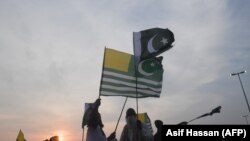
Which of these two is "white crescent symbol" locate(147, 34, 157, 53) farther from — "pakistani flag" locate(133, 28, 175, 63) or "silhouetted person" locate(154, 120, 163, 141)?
"silhouetted person" locate(154, 120, 163, 141)

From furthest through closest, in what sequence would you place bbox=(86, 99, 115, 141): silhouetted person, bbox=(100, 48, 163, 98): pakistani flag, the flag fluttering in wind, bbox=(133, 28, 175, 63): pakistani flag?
1. the flag fluttering in wind
2. bbox=(133, 28, 175, 63): pakistani flag
3. bbox=(100, 48, 163, 98): pakistani flag
4. bbox=(86, 99, 115, 141): silhouetted person

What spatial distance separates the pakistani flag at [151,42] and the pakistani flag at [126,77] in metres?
0.36

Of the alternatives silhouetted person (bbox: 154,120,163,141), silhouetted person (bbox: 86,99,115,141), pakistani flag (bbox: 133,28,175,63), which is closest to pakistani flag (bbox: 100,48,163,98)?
pakistani flag (bbox: 133,28,175,63)

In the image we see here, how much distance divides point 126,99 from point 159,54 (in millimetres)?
1824

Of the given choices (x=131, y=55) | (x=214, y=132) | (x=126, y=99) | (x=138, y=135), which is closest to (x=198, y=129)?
(x=214, y=132)

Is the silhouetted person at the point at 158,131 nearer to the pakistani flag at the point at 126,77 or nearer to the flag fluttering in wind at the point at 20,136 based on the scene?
the pakistani flag at the point at 126,77

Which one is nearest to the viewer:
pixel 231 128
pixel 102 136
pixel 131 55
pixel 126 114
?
pixel 231 128

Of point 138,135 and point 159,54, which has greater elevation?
point 159,54

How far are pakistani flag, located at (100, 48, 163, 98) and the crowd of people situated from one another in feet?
3.90

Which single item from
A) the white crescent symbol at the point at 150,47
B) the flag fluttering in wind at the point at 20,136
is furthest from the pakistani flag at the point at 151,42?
the flag fluttering in wind at the point at 20,136

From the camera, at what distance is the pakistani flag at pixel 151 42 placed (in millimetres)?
11766

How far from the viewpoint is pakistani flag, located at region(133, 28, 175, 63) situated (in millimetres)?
11766

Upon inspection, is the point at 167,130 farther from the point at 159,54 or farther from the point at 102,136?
the point at 159,54

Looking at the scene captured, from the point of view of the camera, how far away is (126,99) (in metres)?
11.5
